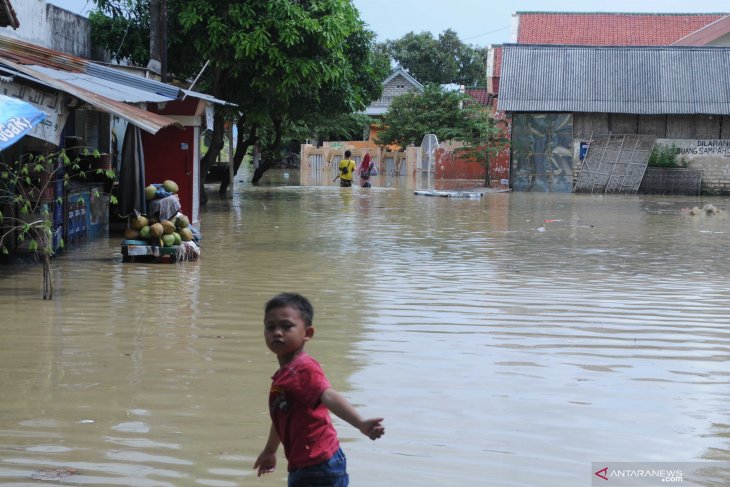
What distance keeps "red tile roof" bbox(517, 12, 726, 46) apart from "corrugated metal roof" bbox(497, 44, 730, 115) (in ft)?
36.0

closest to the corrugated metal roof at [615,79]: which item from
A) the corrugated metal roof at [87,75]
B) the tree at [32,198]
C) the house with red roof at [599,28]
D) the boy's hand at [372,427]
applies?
the house with red roof at [599,28]

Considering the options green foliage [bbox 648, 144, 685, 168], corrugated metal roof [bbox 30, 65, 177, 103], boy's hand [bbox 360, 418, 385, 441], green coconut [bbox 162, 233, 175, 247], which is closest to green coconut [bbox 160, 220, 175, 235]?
green coconut [bbox 162, 233, 175, 247]

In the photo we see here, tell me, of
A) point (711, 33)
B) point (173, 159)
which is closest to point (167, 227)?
point (173, 159)

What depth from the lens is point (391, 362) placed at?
23.2ft

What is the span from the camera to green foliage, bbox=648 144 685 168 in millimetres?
34906

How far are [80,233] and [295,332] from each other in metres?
12.1

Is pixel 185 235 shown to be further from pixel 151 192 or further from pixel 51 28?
pixel 51 28

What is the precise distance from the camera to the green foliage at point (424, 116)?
47.6 meters

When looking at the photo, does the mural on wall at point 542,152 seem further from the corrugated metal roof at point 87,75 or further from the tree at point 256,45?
the corrugated metal roof at point 87,75

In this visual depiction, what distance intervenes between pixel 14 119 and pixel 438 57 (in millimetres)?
66912

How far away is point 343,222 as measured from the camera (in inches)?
776

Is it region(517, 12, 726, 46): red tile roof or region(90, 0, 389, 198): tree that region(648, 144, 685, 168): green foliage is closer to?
region(517, 12, 726, 46): red tile roof

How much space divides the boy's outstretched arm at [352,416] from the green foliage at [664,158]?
109ft

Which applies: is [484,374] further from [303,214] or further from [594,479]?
[303,214]
